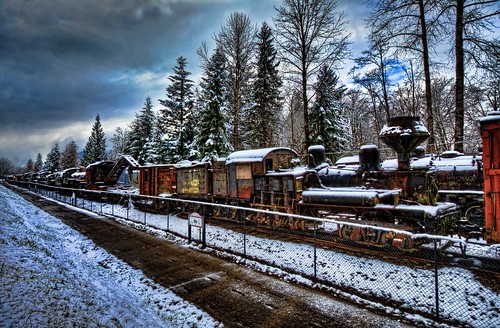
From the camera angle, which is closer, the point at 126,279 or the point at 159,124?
the point at 126,279

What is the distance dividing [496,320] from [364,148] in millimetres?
6308

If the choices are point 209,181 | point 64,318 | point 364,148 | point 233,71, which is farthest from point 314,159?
point 233,71

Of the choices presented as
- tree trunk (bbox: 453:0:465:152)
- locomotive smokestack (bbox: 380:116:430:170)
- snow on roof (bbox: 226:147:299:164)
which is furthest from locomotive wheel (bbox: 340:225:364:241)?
tree trunk (bbox: 453:0:465:152)

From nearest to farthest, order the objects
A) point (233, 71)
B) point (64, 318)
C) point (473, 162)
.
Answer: point (64, 318) → point (473, 162) → point (233, 71)

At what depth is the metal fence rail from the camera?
4746 mm

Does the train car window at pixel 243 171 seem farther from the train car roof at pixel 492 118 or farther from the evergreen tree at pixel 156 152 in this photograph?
the evergreen tree at pixel 156 152

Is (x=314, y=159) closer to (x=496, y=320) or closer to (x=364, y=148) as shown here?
(x=364, y=148)

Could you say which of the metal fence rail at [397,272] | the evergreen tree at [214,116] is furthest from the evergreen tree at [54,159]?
the metal fence rail at [397,272]

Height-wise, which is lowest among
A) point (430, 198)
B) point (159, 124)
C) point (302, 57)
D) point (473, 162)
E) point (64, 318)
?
point (64, 318)

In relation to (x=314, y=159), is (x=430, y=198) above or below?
below

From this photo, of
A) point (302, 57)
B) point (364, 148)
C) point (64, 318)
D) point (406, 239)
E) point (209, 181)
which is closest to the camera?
point (64, 318)

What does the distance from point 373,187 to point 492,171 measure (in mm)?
3281

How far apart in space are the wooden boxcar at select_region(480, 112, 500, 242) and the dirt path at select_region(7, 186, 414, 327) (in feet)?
13.5

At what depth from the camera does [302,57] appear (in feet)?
60.5
